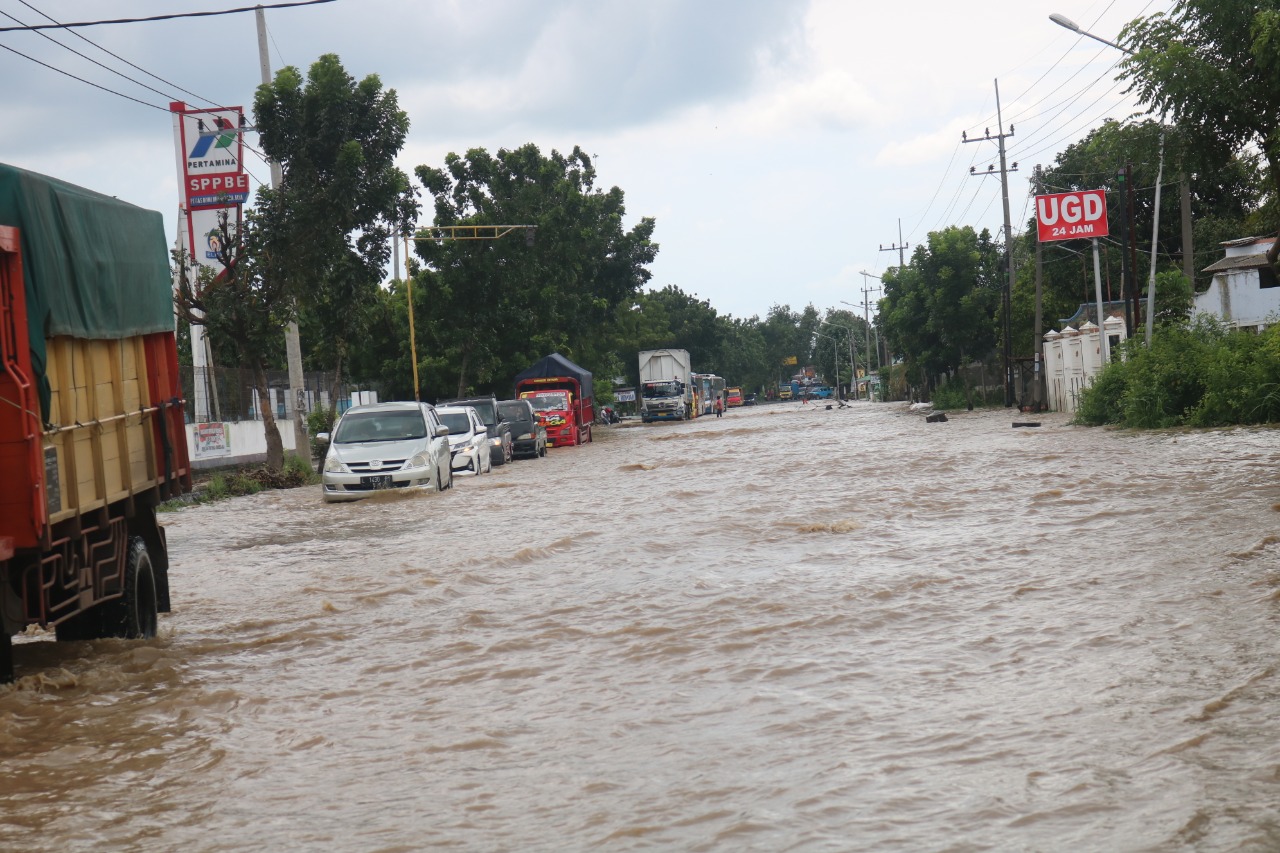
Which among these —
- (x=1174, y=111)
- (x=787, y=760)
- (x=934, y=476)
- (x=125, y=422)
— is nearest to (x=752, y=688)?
(x=787, y=760)

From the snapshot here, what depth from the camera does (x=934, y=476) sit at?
65.7 feet

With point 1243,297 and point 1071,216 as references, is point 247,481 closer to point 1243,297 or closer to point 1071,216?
point 1071,216

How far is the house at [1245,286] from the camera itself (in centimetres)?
4844

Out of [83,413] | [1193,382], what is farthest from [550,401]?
[83,413]

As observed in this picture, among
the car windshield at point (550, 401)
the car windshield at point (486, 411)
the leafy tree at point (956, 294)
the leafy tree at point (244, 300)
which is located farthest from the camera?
the leafy tree at point (956, 294)

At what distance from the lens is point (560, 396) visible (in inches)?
1639

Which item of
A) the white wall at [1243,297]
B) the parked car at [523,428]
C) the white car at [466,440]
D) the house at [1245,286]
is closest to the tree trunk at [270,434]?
the white car at [466,440]

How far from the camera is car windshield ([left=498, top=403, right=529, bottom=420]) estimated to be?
1348 inches

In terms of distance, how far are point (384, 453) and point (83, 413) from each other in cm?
1291

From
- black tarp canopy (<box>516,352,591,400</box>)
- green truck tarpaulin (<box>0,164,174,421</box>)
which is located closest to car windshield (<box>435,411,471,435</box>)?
green truck tarpaulin (<box>0,164,174,421</box>)

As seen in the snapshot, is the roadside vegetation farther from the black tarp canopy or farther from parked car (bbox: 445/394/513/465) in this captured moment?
the black tarp canopy

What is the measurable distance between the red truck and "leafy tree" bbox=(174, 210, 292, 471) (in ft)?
48.4

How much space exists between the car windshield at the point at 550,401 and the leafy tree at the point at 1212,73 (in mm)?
27659

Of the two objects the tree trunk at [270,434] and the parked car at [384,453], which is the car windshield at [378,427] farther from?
the tree trunk at [270,434]
